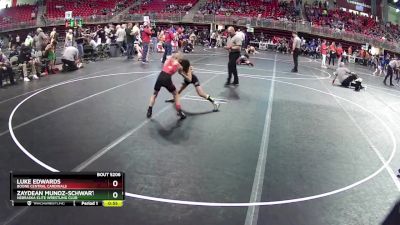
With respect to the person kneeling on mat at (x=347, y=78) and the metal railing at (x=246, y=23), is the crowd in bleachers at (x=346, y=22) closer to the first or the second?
the metal railing at (x=246, y=23)

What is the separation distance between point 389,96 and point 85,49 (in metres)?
13.3

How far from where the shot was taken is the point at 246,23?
3412 cm

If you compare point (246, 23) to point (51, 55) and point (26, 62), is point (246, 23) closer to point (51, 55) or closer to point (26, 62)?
point (51, 55)

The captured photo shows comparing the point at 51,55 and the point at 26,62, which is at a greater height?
the point at 51,55

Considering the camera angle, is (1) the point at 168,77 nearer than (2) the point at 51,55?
Yes

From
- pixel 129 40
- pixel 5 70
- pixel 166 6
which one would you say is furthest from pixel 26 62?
pixel 166 6

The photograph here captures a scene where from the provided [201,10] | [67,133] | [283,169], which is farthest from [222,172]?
[201,10]

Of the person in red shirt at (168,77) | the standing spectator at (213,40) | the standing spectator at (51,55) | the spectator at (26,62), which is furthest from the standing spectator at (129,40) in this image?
the standing spectator at (213,40)

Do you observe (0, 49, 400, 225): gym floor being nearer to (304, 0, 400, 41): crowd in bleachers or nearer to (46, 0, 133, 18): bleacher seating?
(304, 0, 400, 41): crowd in bleachers

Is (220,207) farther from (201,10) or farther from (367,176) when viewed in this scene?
(201,10)
